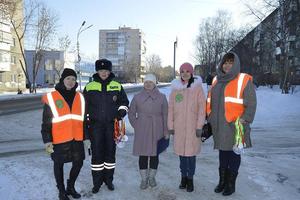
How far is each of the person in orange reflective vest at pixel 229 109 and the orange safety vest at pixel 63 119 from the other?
79.4 inches

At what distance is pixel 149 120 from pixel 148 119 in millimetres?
22

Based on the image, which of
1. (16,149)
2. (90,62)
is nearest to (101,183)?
(16,149)

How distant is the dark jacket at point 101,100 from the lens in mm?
5738

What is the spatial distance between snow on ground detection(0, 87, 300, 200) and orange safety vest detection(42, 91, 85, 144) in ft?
3.12

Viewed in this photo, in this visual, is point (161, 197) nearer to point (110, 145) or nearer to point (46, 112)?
point (110, 145)

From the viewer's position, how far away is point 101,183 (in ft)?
19.6

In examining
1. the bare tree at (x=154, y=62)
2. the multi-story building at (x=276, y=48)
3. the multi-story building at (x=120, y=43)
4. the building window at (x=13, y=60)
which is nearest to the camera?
the multi-story building at (x=276, y=48)

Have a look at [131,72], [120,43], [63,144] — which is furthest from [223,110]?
[120,43]

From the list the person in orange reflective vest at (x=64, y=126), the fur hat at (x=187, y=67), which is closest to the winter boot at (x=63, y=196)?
the person in orange reflective vest at (x=64, y=126)

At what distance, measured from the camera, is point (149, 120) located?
5973 mm

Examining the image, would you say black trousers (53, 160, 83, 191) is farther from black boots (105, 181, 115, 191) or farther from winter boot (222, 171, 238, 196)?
winter boot (222, 171, 238, 196)

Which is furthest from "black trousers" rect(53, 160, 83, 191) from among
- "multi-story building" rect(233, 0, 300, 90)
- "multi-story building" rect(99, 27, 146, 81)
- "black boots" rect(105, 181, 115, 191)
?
"multi-story building" rect(99, 27, 146, 81)

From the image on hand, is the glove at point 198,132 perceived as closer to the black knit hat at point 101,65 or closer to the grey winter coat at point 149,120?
the grey winter coat at point 149,120

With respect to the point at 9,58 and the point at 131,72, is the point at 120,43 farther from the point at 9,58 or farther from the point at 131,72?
the point at 9,58
